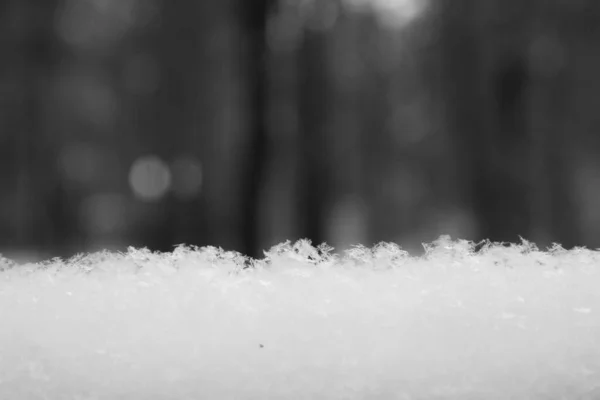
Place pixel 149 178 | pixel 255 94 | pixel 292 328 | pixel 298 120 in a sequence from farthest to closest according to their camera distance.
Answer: pixel 149 178
pixel 298 120
pixel 255 94
pixel 292 328

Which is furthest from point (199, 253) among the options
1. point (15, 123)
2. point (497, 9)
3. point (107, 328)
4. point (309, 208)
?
point (497, 9)

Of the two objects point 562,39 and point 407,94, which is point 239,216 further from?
point 562,39

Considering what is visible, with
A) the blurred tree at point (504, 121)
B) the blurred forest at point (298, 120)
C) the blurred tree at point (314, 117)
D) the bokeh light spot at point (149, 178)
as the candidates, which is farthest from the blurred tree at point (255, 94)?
the blurred tree at point (504, 121)

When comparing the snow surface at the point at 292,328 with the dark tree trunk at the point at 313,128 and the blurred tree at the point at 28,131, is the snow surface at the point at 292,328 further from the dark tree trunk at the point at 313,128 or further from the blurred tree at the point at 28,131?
the blurred tree at the point at 28,131

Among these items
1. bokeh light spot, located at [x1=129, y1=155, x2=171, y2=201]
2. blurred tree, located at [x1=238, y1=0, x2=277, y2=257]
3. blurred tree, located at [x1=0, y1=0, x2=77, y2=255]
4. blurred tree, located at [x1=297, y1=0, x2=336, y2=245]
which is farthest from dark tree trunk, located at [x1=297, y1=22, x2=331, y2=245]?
blurred tree, located at [x1=0, y1=0, x2=77, y2=255]

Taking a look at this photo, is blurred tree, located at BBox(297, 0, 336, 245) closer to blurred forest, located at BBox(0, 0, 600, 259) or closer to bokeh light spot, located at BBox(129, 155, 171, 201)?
blurred forest, located at BBox(0, 0, 600, 259)

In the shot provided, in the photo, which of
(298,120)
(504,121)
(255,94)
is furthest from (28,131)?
(504,121)

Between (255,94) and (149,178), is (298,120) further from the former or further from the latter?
(149,178)
